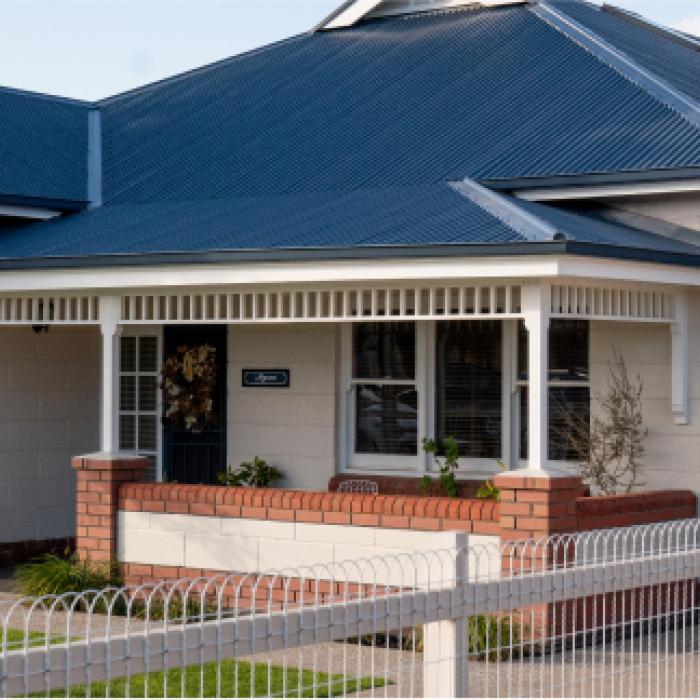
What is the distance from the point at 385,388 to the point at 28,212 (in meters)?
4.09

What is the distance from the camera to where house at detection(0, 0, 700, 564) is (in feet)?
39.2

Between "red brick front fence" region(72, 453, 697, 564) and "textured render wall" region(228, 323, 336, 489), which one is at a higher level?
"textured render wall" region(228, 323, 336, 489)

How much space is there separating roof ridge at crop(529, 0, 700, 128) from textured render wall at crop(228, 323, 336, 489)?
3.76m

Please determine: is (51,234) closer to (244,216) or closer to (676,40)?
(244,216)

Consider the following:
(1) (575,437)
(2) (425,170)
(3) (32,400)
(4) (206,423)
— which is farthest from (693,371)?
(3) (32,400)

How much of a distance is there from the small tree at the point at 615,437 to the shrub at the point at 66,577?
406 cm

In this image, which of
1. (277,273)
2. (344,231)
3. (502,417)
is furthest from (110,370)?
(502,417)

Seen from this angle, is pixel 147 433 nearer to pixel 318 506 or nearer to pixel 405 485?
pixel 405 485

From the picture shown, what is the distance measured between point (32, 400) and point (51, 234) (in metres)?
2.01

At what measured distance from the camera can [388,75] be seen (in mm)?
16922

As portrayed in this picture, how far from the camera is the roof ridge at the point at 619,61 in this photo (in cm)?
1403

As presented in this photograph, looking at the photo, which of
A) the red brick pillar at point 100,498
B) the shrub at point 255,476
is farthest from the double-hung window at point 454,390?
the red brick pillar at point 100,498

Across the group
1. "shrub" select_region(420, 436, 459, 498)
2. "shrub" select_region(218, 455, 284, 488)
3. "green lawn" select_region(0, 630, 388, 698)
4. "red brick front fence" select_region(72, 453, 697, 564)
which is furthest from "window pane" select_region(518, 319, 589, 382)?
"green lawn" select_region(0, 630, 388, 698)

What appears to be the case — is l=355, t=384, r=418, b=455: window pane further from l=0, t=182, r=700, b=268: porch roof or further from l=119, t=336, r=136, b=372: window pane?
l=119, t=336, r=136, b=372: window pane
